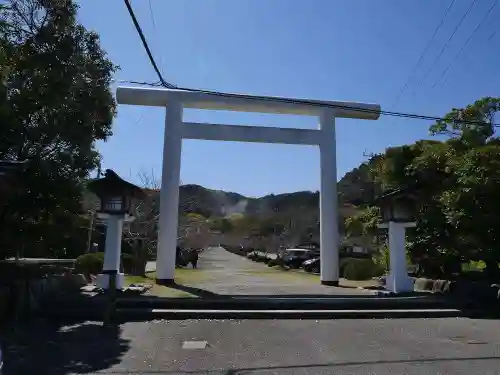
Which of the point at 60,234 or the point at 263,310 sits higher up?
the point at 60,234

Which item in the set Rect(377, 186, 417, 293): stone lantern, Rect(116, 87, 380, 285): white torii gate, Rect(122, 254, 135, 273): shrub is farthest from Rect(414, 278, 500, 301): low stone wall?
Rect(122, 254, 135, 273): shrub

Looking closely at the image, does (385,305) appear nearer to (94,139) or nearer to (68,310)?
(68,310)

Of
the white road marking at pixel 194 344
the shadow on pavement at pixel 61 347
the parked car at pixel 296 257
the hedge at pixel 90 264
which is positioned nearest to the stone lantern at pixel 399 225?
the white road marking at pixel 194 344

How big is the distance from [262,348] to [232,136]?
8.47 meters

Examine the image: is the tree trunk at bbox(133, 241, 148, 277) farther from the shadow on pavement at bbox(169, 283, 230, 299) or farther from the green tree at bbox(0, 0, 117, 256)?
the green tree at bbox(0, 0, 117, 256)

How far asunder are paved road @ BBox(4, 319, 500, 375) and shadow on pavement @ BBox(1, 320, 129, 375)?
12mm

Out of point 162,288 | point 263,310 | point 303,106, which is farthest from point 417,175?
point 162,288

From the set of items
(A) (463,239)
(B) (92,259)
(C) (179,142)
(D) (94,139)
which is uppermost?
(C) (179,142)

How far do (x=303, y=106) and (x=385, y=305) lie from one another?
706cm

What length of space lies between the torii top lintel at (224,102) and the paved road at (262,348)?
24.2 feet

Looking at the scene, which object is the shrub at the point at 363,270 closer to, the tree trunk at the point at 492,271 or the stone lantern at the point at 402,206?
the stone lantern at the point at 402,206

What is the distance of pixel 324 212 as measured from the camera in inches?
552

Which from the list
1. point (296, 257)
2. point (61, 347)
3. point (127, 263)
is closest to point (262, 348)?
point (61, 347)

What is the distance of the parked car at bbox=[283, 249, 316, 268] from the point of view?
28.4 m
